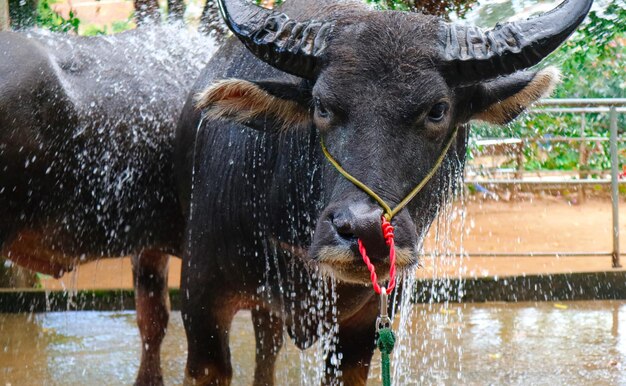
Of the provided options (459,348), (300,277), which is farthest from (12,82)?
(459,348)

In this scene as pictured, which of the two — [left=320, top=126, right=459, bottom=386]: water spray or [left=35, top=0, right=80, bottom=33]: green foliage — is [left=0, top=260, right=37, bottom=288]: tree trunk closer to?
[left=35, top=0, right=80, bottom=33]: green foliage

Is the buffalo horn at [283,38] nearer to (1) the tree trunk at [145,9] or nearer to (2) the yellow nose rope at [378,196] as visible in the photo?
(2) the yellow nose rope at [378,196]

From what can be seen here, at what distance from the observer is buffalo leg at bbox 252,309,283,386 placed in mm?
4703

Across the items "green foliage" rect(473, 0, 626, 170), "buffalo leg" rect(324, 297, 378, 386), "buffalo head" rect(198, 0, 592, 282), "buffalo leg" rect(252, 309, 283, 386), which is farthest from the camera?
"green foliage" rect(473, 0, 626, 170)

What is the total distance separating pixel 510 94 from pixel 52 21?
528 centimetres

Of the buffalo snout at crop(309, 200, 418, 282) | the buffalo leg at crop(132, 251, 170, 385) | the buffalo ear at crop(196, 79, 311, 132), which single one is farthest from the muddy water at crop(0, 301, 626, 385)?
the buffalo snout at crop(309, 200, 418, 282)

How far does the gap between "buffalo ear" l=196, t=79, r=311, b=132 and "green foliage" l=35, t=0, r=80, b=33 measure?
425 centimetres

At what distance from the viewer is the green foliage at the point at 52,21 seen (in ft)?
24.1

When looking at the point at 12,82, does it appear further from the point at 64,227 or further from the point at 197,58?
the point at 197,58

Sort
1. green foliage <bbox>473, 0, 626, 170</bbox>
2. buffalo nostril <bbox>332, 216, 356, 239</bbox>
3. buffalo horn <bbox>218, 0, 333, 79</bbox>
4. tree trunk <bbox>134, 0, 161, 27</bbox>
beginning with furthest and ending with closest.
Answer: tree trunk <bbox>134, 0, 161, 27</bbox>
green foliage <bbox>473, 0, 626, 170</bbox>
buffalo horn <bbox>218, 0, 333, 79</bbox>
buffalo nostril <bbox>332, 216, 356, 239</bbox>

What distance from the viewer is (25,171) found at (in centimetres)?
441

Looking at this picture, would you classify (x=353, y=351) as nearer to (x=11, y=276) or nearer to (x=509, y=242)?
(x=11, y=276)

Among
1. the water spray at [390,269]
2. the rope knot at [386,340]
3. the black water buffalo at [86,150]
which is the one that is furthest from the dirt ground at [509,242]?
the rope knot at [386,340]

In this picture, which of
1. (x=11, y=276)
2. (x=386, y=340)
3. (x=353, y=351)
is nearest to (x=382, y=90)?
(x=386, y=340)
